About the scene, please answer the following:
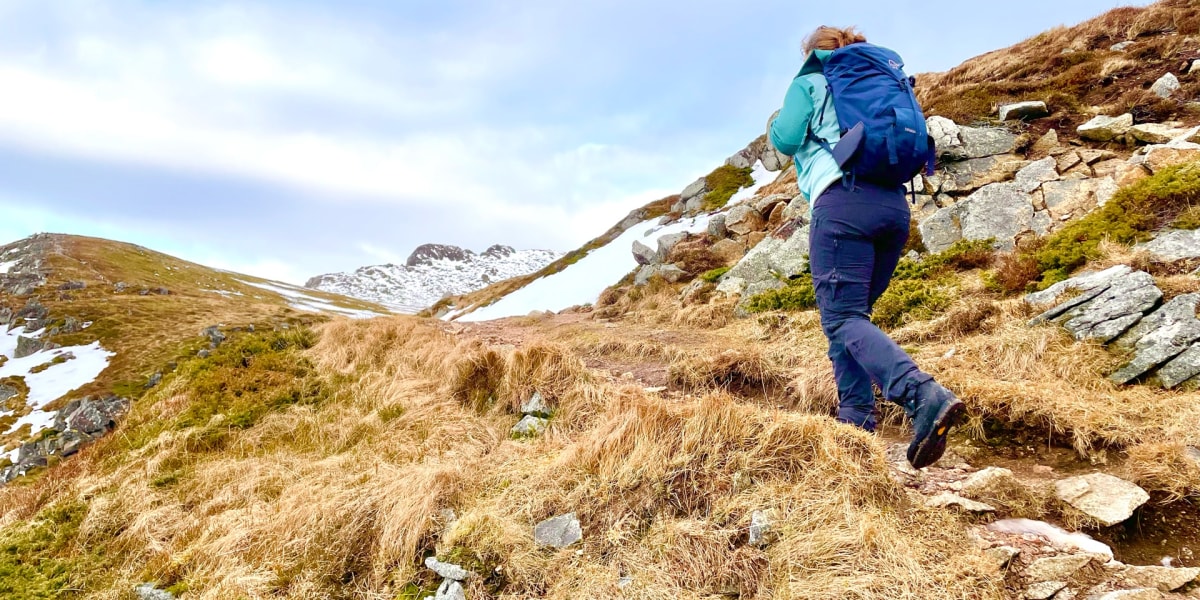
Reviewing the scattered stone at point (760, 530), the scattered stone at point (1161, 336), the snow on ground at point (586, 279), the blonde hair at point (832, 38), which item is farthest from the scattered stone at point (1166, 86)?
the scattered stone at point (760, 530)

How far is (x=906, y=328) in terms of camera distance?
5766 millimetres

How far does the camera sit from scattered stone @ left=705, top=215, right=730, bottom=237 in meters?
14.1

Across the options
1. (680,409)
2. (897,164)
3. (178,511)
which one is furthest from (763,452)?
(178,511)

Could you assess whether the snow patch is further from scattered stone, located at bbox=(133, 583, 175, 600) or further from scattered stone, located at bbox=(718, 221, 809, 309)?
scattered stone, located at bbox=(718, 221, 809, 309)

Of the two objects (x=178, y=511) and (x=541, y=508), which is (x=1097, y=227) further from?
(x=178, y=511)

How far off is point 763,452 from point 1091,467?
73.8 inches

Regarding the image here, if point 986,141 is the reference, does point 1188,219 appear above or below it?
below

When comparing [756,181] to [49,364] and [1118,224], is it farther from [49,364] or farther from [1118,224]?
[49,364]

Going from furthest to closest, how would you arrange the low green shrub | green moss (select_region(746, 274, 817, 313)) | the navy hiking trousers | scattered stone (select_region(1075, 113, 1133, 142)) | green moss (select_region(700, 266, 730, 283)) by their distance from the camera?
green moss (select_region(700, 266, 730, 283)) → scattered stone (select_region(1075, 113, 1133, 142)) → green moss (select_region(746, 274, 817, 313)) → the low green shrub → the navy hiking trousers

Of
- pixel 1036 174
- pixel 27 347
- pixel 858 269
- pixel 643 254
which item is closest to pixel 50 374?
pixel 27 347

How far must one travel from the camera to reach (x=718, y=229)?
14.2 metres

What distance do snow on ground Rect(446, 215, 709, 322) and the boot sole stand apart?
13.3m

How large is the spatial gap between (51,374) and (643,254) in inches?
684

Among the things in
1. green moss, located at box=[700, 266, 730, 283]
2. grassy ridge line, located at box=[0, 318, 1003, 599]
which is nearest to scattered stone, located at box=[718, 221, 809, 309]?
green moss, located at box=[700, 266, 730, 283]
